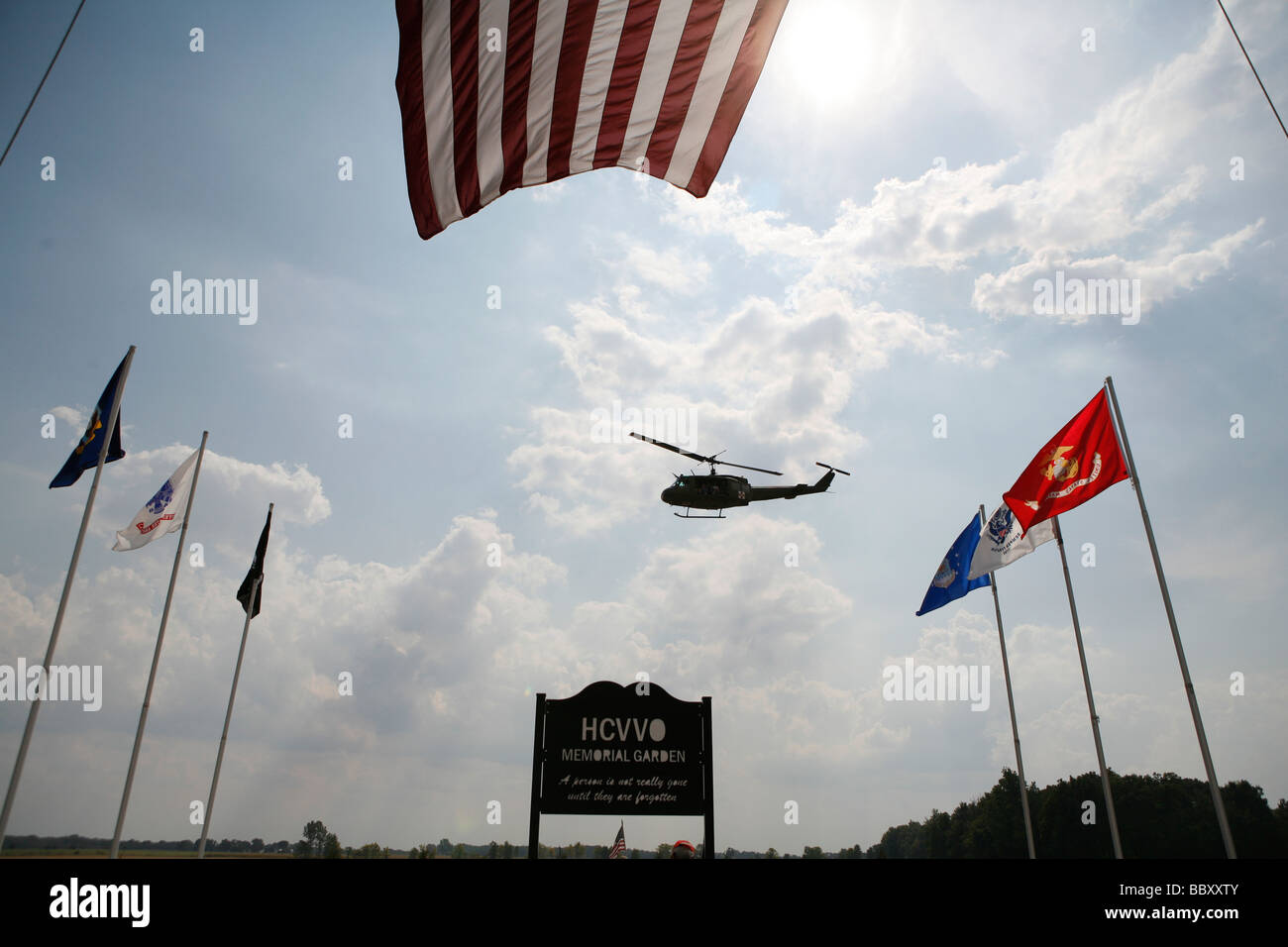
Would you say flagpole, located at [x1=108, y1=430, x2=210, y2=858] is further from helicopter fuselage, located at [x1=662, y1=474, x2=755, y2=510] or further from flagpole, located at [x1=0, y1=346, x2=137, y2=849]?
helicopter fuselage, located at [x1=662, y1=474, x2=755, y2=510]

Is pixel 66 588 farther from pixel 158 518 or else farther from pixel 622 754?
pixel 622 754

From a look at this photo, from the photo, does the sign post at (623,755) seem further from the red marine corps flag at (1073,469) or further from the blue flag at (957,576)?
the blue flag at (957,576)

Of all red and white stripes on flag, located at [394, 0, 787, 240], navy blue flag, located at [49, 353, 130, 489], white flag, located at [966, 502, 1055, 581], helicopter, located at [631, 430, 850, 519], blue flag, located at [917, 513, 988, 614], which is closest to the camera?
red and white stripes on flag, located at [394, 0, 787, 240]

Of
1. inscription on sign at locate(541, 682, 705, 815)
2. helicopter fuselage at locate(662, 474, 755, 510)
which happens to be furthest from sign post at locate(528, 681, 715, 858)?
helicopter fuselage at locate(662, 474, 755, 510)

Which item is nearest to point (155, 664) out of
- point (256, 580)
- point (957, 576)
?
point (256, 580)

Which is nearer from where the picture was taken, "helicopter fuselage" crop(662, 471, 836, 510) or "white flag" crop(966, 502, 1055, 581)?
"white flag" crop(966, 502, 1055, 581)
